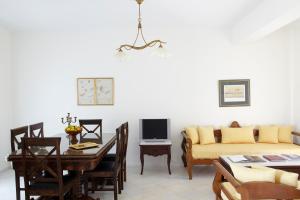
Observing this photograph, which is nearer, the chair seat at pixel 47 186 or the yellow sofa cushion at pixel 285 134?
the chair seat at pixel 47 186

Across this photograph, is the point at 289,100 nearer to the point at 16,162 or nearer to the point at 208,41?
the point at 208,41

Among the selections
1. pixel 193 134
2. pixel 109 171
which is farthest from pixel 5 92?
pixel 193 134

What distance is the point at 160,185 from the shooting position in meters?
4.11

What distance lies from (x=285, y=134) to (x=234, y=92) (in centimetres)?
122

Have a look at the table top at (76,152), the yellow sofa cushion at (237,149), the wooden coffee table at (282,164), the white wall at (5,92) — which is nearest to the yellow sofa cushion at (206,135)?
the yellow sofa cushion at (237,149)

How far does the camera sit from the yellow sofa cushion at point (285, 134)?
485 centimetres

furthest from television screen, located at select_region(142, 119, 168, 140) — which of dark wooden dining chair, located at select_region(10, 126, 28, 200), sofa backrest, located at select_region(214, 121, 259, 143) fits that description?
dark wooden dining chair, located at select_region(10, 126, 28, 200)

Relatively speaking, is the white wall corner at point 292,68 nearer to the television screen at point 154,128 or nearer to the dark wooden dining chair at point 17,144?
the television screen at point 154,128

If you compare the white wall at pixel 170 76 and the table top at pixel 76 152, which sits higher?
the white wall at pixel 170 76

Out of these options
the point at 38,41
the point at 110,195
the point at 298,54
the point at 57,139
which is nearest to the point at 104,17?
the point at 38,41

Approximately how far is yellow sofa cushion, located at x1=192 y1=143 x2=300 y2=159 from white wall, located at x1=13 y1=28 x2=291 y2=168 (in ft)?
2.35

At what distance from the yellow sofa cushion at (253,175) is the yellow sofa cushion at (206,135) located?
2502 mm

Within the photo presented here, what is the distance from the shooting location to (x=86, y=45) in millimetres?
5301

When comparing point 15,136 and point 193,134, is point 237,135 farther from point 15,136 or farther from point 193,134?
point 15,136
